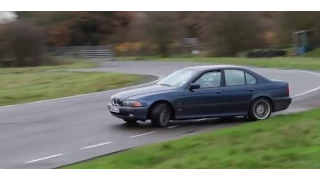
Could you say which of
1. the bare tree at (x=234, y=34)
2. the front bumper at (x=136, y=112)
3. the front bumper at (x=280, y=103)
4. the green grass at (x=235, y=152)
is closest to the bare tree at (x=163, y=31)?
the bare tree at (x=234, y=34)

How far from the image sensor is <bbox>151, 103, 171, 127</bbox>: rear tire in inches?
525

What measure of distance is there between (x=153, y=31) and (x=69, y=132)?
162ft

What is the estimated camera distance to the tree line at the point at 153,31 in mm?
49906

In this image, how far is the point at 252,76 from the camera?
47.6 ft

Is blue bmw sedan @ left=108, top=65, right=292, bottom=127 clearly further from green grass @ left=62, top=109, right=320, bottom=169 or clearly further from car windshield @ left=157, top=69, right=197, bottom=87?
green grass @ left=62, top=109, right=320, bottom=169

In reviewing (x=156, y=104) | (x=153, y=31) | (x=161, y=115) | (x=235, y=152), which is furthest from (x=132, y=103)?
(x=153, y=31)

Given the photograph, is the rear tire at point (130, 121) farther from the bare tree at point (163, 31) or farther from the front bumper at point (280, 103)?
the bare tree at point (163, 31)

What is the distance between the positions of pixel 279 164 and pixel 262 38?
172 ft

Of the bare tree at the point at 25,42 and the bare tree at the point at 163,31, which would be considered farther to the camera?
the bare tree at the point at 163,31

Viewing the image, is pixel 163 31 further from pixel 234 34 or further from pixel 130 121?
pixel 130 121

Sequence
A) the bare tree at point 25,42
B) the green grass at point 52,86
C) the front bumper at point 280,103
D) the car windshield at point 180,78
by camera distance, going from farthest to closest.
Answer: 1. the bare tree at point 25,42
2. the green grass at point 52,86
3. the front bumper at point 280,103
4. the car windshield at point 180,78

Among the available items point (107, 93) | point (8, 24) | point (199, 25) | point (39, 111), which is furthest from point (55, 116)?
point (199, 25)

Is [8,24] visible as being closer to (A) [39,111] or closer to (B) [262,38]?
(B) [262,38]

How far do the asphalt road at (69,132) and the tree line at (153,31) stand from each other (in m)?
25.5
